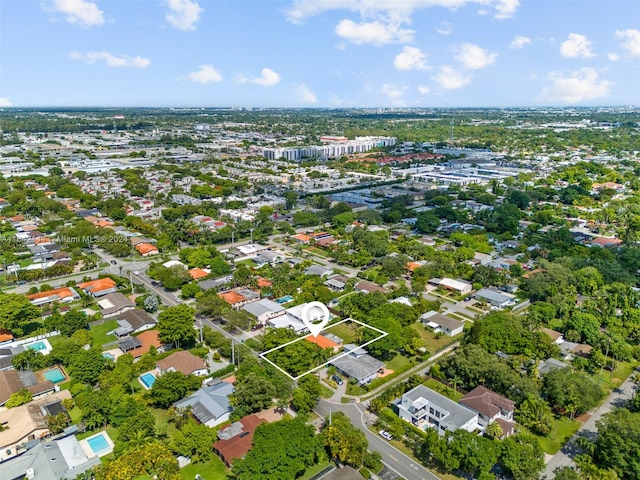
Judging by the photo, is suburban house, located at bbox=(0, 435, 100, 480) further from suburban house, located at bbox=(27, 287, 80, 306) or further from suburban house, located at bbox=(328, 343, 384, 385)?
suburban house, located at bbox=(27, 287, 80, 306)

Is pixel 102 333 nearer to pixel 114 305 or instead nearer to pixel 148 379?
pixel 114 305

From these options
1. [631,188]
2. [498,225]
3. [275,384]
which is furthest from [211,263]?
[631,188]

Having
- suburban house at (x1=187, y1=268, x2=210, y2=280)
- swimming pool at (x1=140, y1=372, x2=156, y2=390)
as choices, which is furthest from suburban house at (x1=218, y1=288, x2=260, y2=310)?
swimming pool at (x1=140, y1=372, x2=156, y2=390)

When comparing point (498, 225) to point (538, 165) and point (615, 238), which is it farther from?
point (538, 165)

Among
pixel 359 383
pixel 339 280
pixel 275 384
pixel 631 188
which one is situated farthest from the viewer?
pixel 631 188

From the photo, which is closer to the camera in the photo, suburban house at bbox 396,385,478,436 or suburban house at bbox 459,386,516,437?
suburban house at bbox 396,385,478,436

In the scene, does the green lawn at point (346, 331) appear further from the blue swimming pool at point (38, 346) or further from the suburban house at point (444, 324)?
the blue swimming pool at point (38, 346)

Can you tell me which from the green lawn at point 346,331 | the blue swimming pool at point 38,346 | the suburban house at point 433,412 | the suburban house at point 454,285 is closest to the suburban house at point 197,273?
the blue swimming pool at point 38,346

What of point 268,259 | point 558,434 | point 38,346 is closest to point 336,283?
point 268,259
